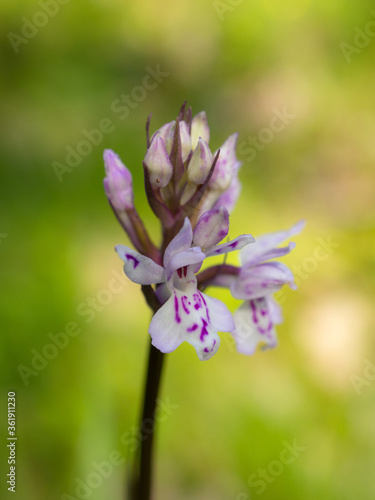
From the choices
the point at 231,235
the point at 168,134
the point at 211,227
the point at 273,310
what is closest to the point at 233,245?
the point at 211,227

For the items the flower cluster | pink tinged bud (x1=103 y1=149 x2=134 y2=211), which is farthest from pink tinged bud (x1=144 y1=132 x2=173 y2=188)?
pink tinged bud (x1=103 y1=149 x2=134 y2=211)

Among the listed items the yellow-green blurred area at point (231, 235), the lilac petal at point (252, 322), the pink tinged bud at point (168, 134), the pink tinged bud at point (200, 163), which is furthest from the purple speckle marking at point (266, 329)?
the yellow-green blurred area at point (231, 235)

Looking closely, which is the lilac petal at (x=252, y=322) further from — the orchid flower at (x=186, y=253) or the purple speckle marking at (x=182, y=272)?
the purple speckle marking at (x=182, y=272)

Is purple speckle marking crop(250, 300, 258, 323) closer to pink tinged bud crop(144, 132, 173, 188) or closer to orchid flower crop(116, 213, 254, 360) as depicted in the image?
orchid flower crop(116, 213, 254, 360)

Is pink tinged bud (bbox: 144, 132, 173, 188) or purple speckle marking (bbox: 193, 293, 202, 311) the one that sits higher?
pink tinged bud (bbox: 144, 132, 173, 188)

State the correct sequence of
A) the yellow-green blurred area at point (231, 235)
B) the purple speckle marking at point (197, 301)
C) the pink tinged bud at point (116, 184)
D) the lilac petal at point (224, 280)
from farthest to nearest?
the yellow-green blurred area at point (231, 235) → the lilac petal at point (224, 280) → the pink tinged bud at point (116, 184) → the purple speckle marking at point (197, 301)

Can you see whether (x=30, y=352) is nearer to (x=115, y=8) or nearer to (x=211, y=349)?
(x=211, y=349)
